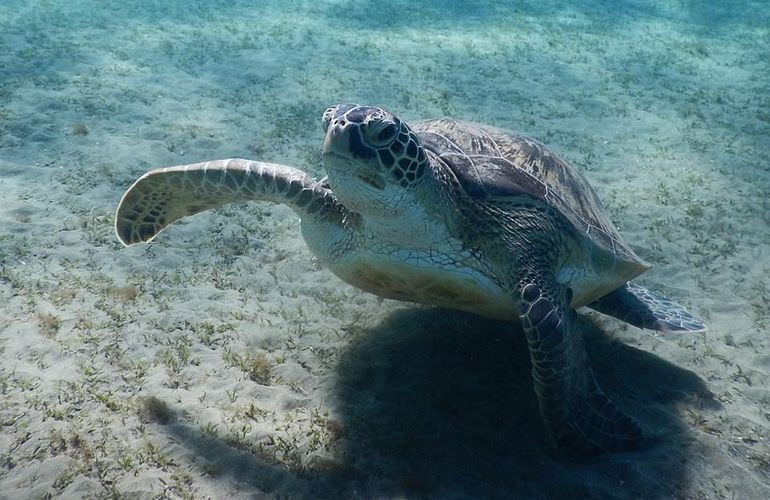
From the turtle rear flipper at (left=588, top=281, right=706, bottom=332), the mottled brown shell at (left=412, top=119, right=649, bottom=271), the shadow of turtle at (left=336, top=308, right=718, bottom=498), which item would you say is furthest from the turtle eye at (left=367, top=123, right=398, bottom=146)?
the turtle rear flipper at (left=588, top=281, right=706, bottom=332)

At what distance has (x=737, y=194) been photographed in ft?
20.2

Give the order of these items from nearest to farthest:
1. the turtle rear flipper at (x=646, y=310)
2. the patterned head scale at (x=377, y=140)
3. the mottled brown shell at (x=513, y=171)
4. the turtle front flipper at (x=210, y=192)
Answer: the patterned head scale at (x=377, y=140) → the mottled brown shell at (x=513, y=171) → the turtle front flipper at (x=210, y=192) → the turtle rear flipper at (x=646, y=310)

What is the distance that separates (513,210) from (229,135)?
14.4ft

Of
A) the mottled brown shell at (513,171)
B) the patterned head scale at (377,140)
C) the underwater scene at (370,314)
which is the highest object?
the patterned head scale at (377,140)

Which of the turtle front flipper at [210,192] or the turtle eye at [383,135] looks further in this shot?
the turtle front flipper at [210,192]

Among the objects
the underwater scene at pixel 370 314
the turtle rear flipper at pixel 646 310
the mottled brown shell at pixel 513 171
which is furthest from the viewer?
the turtle rear flipper at pixel 646 310

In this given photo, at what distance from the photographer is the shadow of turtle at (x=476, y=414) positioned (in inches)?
109

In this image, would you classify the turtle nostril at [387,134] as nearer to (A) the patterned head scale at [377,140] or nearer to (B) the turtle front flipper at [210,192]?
(A) the patterned head scale at [377,140]

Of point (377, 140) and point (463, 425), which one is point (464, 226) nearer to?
point (377, 140)

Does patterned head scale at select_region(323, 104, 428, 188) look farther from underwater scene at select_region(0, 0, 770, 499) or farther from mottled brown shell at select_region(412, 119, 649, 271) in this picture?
mottled brown shell at select_region(412, 119, 649, 271)

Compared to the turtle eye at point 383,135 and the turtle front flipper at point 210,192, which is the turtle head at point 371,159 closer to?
the turtle eye at point 383,135

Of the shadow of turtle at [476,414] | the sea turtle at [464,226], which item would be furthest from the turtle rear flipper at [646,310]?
the shadow of turtle at [476,414]

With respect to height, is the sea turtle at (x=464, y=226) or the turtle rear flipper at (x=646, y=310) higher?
the sea turtle at (x=464, y=226)

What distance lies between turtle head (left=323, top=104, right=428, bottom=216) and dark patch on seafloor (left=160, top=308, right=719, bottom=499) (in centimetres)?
118
